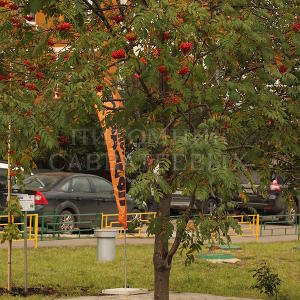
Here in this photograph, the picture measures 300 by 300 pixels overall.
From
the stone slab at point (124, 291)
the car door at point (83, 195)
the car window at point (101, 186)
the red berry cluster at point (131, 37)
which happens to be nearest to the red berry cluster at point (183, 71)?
the red berry cluster at point (131, 37)

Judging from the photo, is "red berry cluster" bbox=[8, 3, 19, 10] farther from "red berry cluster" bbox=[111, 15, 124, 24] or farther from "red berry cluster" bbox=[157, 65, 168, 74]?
"red berry cluster" bbox=[157, 65, 168, 74]

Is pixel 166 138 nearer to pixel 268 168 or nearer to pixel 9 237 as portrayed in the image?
pixel 268 168

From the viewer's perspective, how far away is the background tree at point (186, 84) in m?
9.81

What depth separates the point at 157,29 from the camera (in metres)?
10.0

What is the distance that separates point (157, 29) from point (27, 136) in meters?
1.72

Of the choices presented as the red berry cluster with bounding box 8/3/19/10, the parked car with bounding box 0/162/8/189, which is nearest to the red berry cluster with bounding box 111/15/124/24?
the red berry cluster with bounding box 8/3/19/10

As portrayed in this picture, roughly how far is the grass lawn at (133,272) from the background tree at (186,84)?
3.49 meters

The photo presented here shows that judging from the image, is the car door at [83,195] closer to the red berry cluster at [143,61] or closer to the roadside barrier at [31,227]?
the roadside barrier at [31,227]

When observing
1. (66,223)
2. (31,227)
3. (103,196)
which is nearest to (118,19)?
(31,227)

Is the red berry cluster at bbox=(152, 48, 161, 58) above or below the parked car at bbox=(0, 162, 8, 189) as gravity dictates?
above

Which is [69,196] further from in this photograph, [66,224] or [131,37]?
[131,37]

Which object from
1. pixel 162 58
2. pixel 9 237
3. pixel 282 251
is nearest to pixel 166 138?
pixel 162 58

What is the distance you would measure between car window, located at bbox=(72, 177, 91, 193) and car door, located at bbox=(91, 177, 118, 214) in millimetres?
240

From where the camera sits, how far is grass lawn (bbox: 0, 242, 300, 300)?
15195 mm
